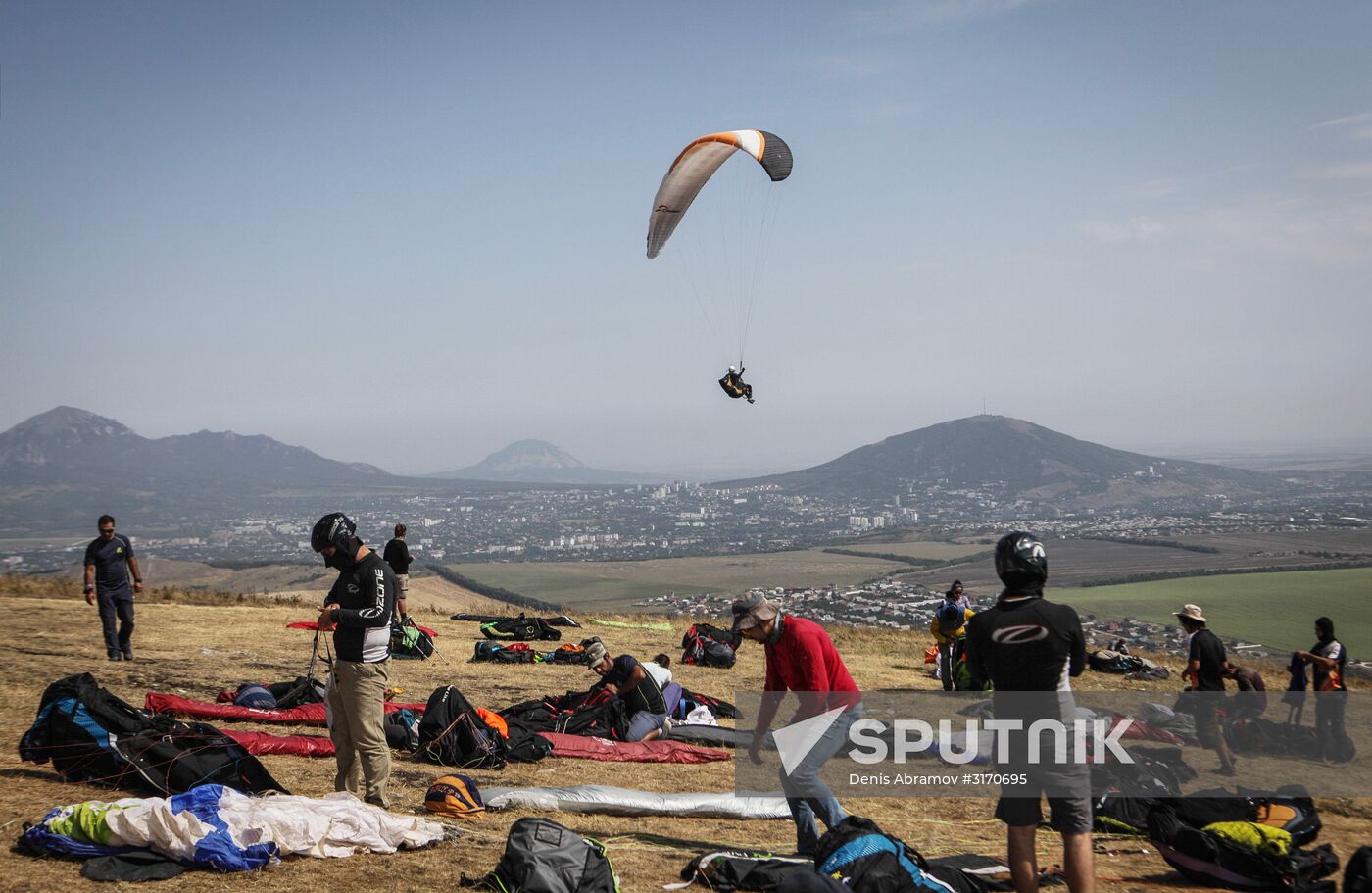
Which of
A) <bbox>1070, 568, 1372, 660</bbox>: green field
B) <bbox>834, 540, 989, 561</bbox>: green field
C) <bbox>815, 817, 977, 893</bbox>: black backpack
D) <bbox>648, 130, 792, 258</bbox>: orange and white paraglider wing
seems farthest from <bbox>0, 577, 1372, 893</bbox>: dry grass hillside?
<bbox>834, 540, 989, 561</bbox>: green field

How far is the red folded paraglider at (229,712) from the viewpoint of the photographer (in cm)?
996

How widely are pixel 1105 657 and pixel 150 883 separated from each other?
1554 centimetres

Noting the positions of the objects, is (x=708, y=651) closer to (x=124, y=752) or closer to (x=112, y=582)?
(x=112, y=582)

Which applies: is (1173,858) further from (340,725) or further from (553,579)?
(553,579)

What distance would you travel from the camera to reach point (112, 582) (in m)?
12.6

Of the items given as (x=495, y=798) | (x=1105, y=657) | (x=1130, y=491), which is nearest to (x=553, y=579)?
(x=1105, y=657)

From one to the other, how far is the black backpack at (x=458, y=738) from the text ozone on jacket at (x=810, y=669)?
4.08 m

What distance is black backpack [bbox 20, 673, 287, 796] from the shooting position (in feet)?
22.5

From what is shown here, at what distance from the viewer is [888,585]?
232 ft

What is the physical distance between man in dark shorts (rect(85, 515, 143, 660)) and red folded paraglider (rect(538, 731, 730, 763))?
259 inches

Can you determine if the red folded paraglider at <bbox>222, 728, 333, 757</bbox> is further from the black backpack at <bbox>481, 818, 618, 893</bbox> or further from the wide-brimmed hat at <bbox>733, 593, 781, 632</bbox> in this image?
the wide-brimmed hat at <bbox>733, 593, 781, 632</bbox>

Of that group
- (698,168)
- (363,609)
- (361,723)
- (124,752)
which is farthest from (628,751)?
(698,168)

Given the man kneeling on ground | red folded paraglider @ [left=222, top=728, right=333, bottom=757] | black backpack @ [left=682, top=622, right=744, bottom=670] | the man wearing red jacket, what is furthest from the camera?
black backpack @ [left=682, top=622, right=744, bottom=670]

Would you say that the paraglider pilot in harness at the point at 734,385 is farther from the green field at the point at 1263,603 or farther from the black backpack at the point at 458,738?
the green field at the point at 1263,603
